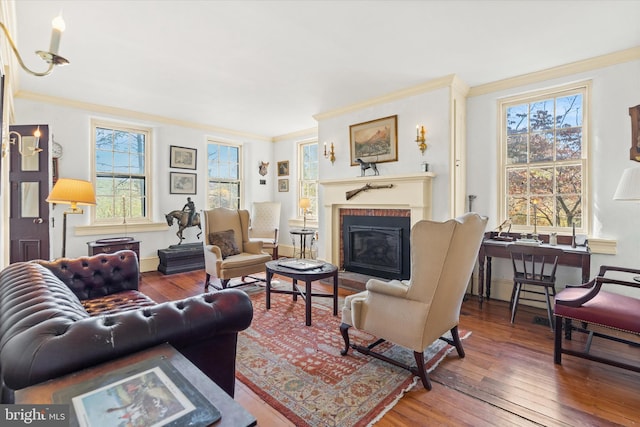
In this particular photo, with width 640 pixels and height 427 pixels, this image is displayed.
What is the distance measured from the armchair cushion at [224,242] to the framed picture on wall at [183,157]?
1.96m

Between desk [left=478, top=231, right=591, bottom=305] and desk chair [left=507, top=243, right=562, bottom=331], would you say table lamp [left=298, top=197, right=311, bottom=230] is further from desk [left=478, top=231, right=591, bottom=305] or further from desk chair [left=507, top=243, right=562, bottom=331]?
desk chair [left=507, top=243, right=562, bottom=331]

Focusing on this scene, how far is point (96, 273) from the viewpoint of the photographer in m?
2.60

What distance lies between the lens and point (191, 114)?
5.05 metres

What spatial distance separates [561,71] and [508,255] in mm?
2068

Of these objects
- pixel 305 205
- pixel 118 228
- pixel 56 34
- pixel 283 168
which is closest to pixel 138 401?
pixel 56 34

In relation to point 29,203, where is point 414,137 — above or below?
above

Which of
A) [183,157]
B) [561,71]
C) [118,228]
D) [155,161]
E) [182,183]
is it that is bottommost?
[118,228]

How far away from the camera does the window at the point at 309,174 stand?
6148 millimetres

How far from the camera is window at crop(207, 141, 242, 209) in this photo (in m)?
6.03

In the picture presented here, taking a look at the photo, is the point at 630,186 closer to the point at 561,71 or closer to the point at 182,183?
the point at 561,71

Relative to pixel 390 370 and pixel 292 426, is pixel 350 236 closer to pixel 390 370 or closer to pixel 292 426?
pixel 390 370

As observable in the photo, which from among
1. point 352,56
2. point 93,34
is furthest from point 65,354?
point 352,56

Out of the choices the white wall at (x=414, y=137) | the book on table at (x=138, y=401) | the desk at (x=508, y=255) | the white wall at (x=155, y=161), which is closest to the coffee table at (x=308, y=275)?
the white wall at (x=414, y=137)

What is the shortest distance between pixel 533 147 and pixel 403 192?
1570mm
